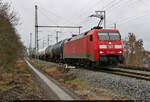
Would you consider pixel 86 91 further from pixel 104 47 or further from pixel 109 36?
pixel 109 36

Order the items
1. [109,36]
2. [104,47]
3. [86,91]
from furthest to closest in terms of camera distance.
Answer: [109,36] < [104,47] < [86,91]

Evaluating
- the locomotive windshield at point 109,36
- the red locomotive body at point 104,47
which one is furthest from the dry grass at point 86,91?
the locomotive windshield at point 109,36

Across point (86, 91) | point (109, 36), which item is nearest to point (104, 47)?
point (109, 36)

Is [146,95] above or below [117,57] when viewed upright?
below

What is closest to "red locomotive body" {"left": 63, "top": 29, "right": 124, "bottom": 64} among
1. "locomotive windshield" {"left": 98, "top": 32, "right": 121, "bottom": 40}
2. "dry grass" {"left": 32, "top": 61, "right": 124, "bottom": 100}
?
"locomotive windshield" {"left": 98, "top": 32, "right": 121, "bottom": 40}

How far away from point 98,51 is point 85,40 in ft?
9.08

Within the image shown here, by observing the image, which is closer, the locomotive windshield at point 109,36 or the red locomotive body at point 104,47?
the red locomotive body at point 104,47

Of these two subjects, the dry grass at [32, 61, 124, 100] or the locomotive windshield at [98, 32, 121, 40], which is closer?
the dry grass at [32, 61, 124, 100]

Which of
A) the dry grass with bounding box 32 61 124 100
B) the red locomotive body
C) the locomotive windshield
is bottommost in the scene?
the dry grass with bounding box 32 61 124 100

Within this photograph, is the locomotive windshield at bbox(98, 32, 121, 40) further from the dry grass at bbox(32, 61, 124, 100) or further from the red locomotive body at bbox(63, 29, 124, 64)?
the dry grass at bbox(32, 61, 124, 100)

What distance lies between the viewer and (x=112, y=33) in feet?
58.5

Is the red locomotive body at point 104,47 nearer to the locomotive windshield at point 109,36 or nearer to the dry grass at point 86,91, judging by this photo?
the locomotive windshield at point 109,36

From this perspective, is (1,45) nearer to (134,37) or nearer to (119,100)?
(119,100)

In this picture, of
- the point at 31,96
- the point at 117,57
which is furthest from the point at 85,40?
the point at 31,96
